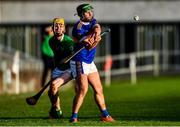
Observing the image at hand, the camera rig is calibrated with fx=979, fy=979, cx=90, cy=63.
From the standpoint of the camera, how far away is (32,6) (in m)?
55.4

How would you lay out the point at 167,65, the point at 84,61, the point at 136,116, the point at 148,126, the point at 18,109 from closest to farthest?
the point at 148,126 → the point at 84,61 → the point at 136,116 → the point at 18,109 → the point at 167,65

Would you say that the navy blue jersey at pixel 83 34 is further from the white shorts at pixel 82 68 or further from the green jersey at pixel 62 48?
the green jersey at pixel 62 48

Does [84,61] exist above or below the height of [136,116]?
above

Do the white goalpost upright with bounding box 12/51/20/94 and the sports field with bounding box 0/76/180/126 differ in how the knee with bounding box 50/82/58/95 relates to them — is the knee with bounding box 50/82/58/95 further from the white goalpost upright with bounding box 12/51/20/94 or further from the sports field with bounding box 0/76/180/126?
the white goalpost upright with bounding box 12/51/20/94

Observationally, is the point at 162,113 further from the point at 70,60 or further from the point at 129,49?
the point at 129,49

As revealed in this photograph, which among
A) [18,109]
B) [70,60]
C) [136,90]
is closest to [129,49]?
[136,90]

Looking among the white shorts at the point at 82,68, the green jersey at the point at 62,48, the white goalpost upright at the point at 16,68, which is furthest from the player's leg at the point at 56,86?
the white goalpost upright at the point at 16,68

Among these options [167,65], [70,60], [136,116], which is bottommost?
[167,65]

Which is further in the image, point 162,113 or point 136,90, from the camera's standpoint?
point 136,90

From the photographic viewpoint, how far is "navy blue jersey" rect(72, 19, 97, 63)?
1861 cm

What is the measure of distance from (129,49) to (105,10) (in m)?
2.65

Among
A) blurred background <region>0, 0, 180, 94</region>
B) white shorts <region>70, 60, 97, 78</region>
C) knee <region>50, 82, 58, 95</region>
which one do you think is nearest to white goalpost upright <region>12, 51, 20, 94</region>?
knee <region>50, 82, 58, 95</region>

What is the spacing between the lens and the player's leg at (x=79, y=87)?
18.5 metres

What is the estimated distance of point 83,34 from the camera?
1866cm
